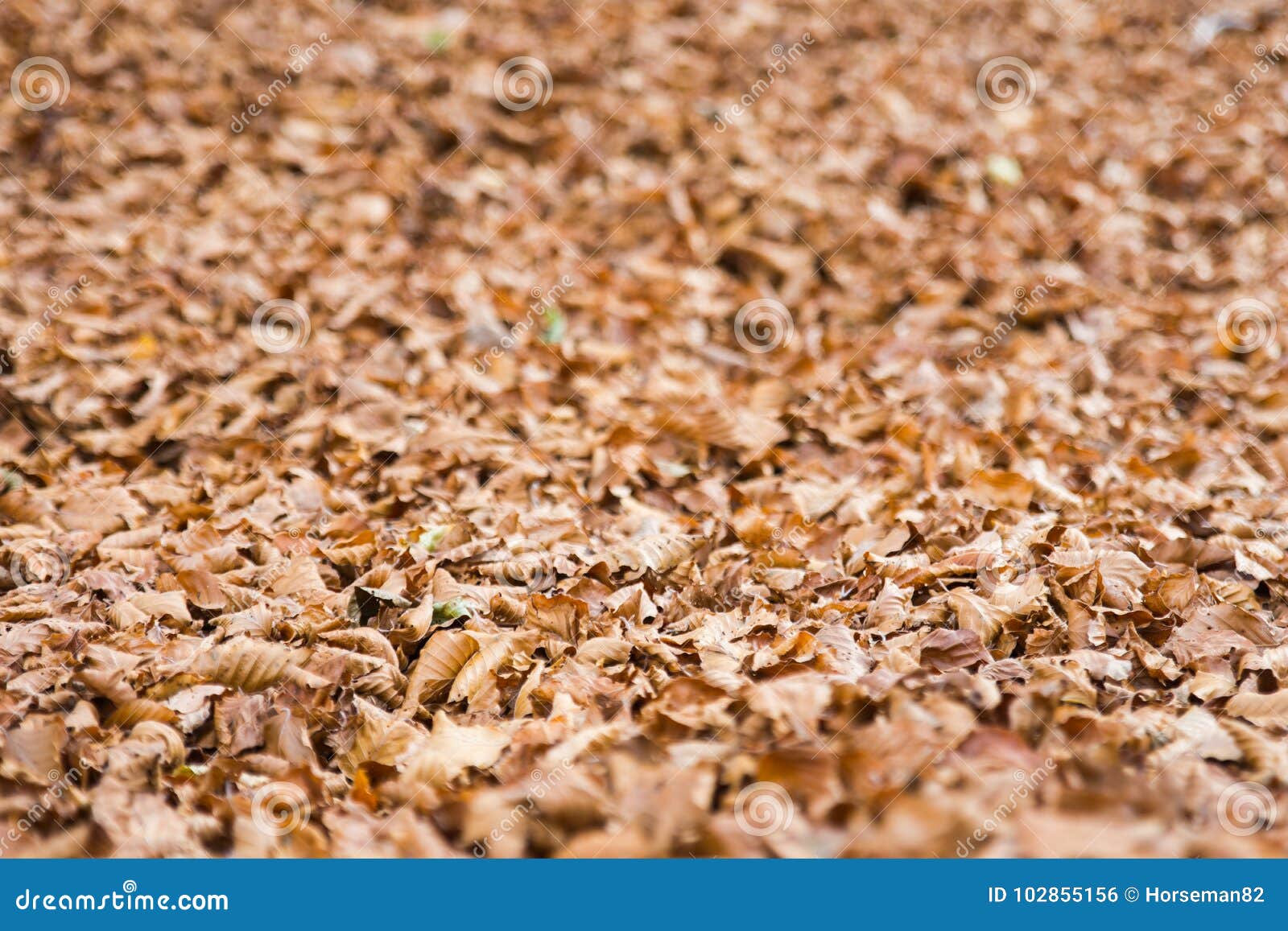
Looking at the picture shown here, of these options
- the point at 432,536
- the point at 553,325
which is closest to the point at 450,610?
the point at 432,536

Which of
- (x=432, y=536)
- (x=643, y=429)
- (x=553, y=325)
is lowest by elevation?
(x=432, y=536)

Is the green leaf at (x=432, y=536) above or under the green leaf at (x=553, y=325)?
under

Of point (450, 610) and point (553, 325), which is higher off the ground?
point (553, 325)

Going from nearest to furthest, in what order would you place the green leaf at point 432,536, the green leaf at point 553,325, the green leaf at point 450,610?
the green leaf at point 450,610, the green leaf at point 432,536, the green leaf at point 553,325

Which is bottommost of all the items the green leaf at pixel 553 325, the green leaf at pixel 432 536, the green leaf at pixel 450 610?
the green leaf at pixel 450 610

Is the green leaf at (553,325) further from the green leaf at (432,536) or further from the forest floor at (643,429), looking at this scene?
the green leaf at (432,536)

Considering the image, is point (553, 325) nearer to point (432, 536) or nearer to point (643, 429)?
point (643, 429)

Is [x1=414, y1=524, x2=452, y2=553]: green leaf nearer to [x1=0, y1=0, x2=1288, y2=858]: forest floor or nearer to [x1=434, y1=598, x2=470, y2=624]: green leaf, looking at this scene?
[x1=0, y1=0, x2=1288, y2=858]: forest floor

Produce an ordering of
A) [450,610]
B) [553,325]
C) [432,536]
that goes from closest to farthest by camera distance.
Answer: [450,610], [432,536], [553,325]

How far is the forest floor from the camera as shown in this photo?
1786 millimetres

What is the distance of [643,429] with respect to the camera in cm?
336

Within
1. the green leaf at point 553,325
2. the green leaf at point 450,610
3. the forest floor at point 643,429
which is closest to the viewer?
the forest floor at point 643,429

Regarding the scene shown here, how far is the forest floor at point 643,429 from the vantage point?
179 cm

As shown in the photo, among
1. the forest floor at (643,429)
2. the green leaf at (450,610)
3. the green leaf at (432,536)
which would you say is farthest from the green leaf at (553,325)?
the green leaf at (450,610)
